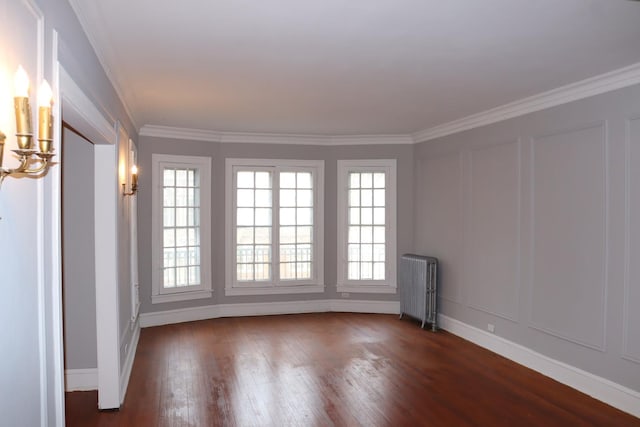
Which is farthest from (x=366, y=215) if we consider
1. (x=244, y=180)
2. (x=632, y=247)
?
(x=632, y=247)

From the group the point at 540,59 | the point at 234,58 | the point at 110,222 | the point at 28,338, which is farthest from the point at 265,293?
the point at 28,338

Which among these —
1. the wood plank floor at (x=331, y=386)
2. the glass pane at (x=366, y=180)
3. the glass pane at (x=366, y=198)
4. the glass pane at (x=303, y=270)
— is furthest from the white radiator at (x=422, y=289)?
the glass pane at (x=303, y=270)

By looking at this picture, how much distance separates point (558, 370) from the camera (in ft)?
16.3

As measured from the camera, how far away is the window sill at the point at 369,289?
8008mm

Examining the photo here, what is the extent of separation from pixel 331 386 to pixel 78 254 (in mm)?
2687

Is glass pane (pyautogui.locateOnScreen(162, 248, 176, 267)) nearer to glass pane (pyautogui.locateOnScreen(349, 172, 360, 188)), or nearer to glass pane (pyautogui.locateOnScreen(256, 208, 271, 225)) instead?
glass pane (pyautogui.locateOnScreen(256, 208, 271, 225))

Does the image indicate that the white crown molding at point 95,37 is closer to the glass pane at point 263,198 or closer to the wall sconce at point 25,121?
the wall sconce at point 25,121

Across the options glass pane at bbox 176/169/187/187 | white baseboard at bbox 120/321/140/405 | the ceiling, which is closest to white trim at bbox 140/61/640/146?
the ceiling

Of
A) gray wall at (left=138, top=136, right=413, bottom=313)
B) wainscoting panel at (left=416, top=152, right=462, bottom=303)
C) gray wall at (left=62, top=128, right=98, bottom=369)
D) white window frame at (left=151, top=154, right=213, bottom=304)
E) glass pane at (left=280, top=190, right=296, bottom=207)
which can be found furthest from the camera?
glass pane at (left=280, top=190, right=296, bottom=207)

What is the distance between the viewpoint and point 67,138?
177 inches

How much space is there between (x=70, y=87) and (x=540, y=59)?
11.1 feet

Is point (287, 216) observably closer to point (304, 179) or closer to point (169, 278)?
point (304, 179)

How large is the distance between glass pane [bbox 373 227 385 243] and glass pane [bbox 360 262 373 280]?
401mm

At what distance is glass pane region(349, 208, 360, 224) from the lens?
8.16m
